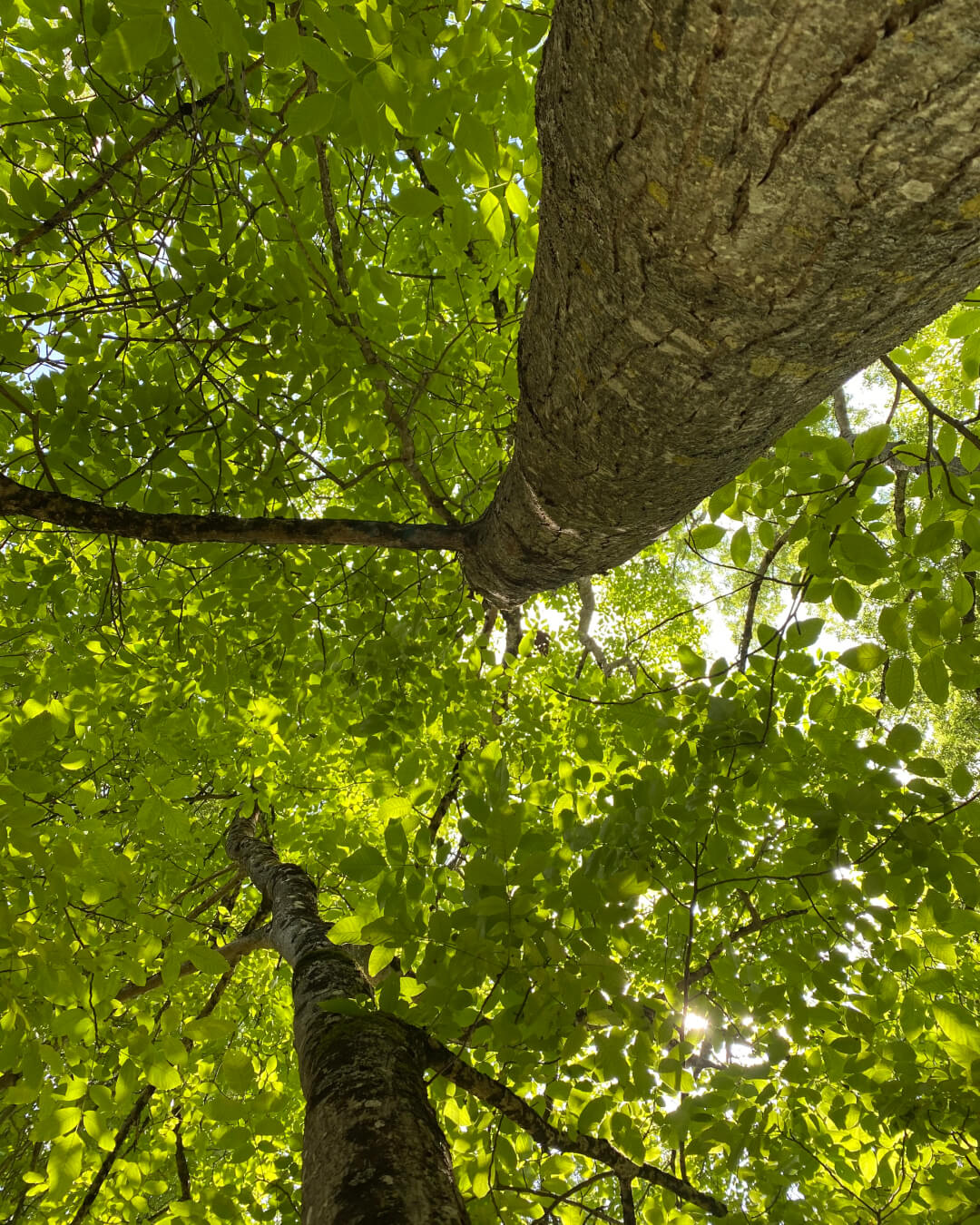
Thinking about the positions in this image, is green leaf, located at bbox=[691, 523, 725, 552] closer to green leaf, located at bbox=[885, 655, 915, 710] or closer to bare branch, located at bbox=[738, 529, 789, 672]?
bare branch, located at bbox=[738, 529, 789, 672]

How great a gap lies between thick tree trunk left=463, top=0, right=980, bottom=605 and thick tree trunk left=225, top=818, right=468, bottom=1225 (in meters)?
1.59

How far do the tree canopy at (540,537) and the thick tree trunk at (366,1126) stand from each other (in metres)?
0.03

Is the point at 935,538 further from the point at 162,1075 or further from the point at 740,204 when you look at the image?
the point at 162,1075

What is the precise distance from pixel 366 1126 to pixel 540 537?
1.64 m

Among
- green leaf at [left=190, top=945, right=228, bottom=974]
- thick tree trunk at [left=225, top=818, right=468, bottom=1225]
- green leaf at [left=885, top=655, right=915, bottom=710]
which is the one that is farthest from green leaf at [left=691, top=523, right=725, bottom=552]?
green leaf at [left=190, top=945, right=228, bottom=974]

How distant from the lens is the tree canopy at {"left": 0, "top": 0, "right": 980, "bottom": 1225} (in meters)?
0.87

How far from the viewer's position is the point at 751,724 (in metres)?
1.90

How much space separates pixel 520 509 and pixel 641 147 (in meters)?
1.26

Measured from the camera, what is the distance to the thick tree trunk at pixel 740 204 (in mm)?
647

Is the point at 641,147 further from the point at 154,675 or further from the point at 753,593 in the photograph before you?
the point at 154,675

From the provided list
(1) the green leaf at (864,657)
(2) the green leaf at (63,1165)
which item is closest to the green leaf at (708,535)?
(1) the green leaf at (864,657)

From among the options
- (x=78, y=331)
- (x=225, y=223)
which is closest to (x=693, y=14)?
(x=225, y=223)

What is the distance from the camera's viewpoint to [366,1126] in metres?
1.42

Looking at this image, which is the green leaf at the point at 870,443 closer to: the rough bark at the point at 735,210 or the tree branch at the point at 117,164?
the rough bark at the point at 735,210
